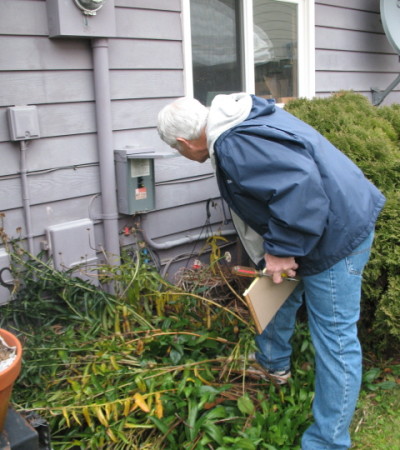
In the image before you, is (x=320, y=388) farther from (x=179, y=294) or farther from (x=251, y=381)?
(x=179, y=294)

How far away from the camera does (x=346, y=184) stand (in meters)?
2.29

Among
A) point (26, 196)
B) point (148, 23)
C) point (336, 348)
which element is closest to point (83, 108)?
point (26, 196)

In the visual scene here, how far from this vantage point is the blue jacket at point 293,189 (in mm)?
2105

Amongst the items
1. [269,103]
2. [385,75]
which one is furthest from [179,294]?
[385,75]

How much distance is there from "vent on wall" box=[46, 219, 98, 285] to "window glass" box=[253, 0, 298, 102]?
2091 millimetres

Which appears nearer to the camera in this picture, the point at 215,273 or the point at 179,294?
the point at 179,294

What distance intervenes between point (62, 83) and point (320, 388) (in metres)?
2.20

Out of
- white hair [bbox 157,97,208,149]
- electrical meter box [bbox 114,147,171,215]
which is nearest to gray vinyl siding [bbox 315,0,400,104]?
electrical meter box [bbox 114,147,171,215]

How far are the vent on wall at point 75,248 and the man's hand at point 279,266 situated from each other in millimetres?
1340

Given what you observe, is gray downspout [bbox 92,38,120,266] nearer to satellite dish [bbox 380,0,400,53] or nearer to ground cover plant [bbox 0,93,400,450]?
ground cover plant [bbox 0,93,400,450]

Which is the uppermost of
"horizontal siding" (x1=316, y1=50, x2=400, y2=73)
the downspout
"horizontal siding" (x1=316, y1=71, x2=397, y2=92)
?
"horizontal siding" (x1=316, y1=50, x2=400, y2=73)

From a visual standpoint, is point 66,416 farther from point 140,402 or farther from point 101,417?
point 140,402

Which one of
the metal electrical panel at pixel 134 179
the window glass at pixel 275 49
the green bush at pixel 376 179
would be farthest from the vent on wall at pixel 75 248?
the window glass at pixel 275 49

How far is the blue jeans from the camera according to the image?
7.70 feet
